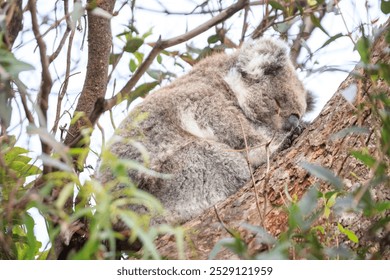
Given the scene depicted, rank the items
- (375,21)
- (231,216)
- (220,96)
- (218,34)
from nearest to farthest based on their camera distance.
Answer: (375,21) < (231,216) < (220,96) < (218,34)

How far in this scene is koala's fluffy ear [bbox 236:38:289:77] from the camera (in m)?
4.25

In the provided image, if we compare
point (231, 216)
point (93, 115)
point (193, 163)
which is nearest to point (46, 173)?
point (93, 115)

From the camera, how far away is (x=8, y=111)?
1643mm

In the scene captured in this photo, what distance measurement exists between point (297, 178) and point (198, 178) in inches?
33.9

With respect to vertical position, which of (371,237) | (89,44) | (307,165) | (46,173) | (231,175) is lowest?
(371,237)

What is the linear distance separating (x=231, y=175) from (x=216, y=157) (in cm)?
14

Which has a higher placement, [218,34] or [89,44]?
[218,34]

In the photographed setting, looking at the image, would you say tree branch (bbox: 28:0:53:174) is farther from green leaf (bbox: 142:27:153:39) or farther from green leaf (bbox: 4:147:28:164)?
green leaf (bbox: 142:27:153:39)

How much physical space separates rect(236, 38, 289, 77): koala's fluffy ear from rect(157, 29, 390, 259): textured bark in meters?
1.16

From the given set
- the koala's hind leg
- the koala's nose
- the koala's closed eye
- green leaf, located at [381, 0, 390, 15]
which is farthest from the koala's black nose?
green leaf, located at [381, 0, 390, 15]

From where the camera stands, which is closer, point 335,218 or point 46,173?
point 46,173

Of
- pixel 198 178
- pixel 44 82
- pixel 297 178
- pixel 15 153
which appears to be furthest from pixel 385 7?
pixel 15 153

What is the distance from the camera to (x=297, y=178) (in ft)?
9.56

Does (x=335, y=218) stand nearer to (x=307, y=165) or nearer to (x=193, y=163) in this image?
(x=307, y=165)
